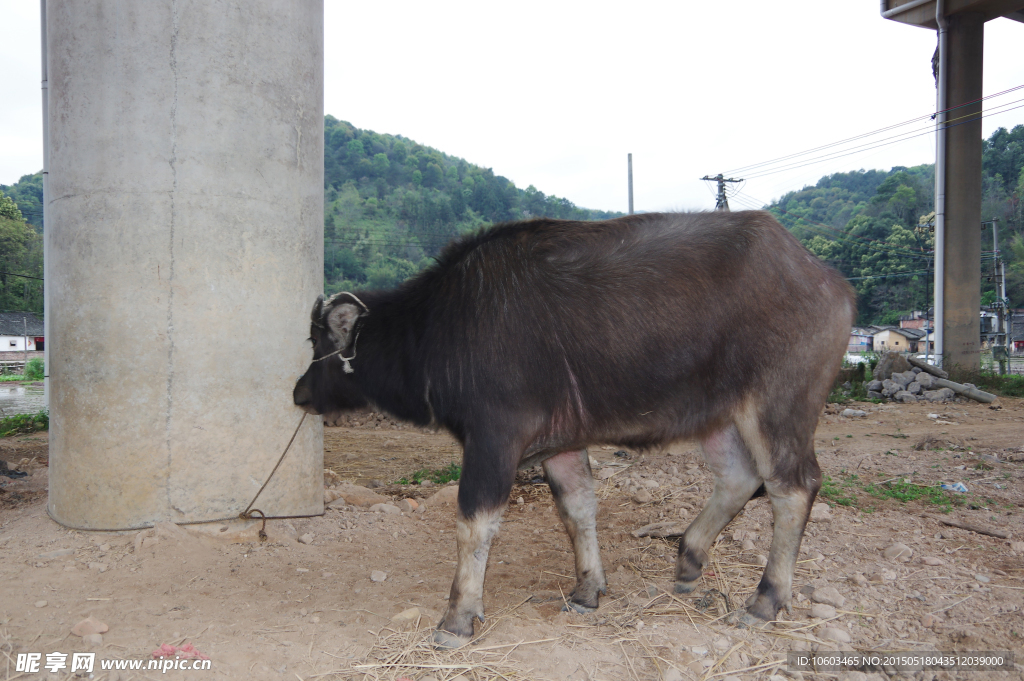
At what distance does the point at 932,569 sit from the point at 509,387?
9.22ft

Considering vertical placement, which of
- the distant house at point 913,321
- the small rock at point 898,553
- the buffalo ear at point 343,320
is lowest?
the small rock at point 898,553

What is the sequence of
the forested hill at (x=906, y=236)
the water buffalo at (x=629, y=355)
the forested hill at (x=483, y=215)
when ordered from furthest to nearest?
the forested hill at (x=906, y=236)
the forested hill at (x=483, y=215)
the water buffalo at (x=629, y=355)

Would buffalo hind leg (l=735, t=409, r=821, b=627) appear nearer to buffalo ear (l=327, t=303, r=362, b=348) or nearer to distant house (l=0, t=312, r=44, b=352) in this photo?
buffalo ear (l=327, t=303, r=362, b=348)

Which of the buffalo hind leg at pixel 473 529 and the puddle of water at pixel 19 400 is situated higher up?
the buffalo hind leg at pixel 473 529

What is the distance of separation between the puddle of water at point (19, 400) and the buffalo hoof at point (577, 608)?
11.4m

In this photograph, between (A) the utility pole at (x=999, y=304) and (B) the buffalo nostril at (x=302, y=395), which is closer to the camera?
(B) the buffalo nostril at (x=302, y=395)

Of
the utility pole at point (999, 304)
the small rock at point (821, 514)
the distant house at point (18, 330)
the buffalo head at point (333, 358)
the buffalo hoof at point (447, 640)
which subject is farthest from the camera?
the distant house at point (18, 330)

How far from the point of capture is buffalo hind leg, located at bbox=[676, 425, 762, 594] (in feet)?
11.9

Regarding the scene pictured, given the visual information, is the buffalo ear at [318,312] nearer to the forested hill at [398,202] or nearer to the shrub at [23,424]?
the shrub at [23,424]

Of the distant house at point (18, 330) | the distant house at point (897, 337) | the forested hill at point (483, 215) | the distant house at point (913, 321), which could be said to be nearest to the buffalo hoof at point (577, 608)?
the forested hill at point (483, 215)

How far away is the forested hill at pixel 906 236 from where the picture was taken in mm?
42822

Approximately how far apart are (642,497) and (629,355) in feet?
9.00

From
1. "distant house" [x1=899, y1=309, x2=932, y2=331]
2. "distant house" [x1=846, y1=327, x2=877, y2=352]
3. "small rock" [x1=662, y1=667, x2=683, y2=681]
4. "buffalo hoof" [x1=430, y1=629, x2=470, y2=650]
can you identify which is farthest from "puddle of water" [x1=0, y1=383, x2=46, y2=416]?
"distant house" [x1=899, y1=309, x2=932, y2=331]

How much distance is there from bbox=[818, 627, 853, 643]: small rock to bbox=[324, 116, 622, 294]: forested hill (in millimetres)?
39358
